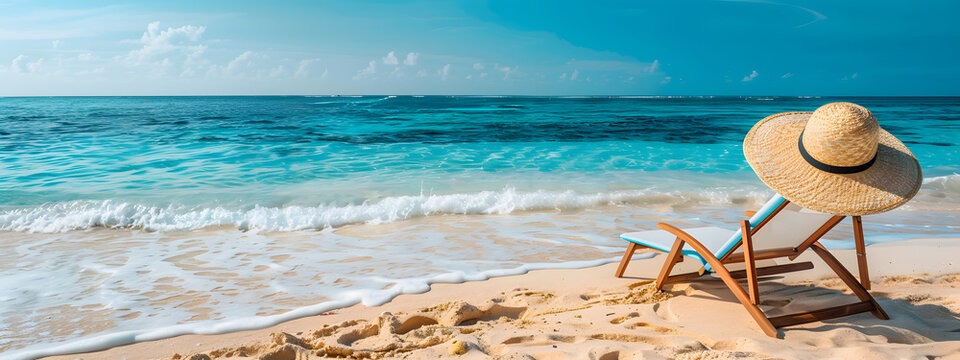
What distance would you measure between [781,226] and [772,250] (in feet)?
0.81

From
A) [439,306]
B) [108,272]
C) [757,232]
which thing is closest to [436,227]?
[439,306]

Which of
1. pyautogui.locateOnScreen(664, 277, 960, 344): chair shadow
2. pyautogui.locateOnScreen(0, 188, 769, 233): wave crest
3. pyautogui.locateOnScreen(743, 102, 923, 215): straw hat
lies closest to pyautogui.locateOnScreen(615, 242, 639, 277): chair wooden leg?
pyautogui.locateOnScreen(664, 277, 960, 344): chair shadow

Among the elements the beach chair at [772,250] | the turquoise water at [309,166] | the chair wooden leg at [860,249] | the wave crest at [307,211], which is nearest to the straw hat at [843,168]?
the beach chair at [772,250]

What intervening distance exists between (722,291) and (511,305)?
1.49m

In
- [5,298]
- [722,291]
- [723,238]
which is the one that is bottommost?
[5,298]

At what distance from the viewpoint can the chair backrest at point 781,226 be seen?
3.04 metres

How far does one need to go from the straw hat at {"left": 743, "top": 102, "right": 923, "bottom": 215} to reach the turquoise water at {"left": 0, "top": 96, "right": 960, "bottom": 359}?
2175 millimetres

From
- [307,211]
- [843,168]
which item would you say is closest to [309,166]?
[307,211]

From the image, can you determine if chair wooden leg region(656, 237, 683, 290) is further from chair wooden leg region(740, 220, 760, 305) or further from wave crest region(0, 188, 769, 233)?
wave crest region(0, 188, 769, 233)

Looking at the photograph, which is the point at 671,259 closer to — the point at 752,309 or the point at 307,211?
the point at 752,309

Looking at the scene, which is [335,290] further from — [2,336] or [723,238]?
[723,238]

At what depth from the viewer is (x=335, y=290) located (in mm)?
4062

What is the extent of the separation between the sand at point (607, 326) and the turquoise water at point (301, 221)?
0.34 m

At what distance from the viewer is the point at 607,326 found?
121 inches
